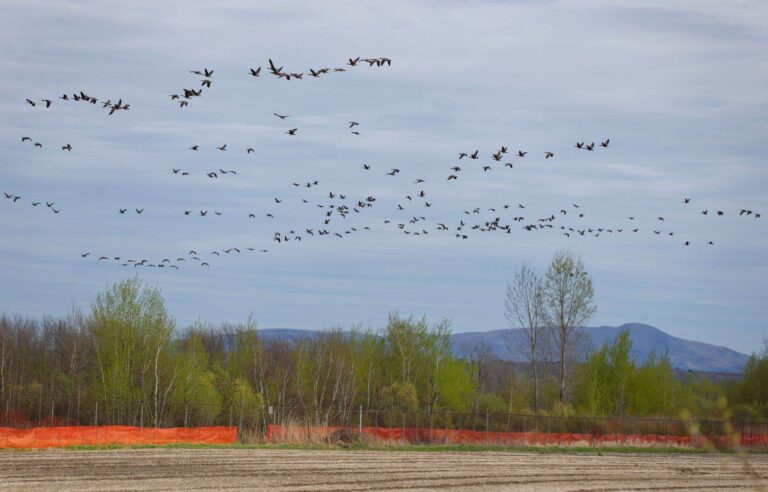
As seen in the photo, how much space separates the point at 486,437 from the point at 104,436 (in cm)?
2354

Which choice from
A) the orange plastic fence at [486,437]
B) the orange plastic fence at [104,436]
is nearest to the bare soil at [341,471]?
the orange plastic fence at [104,436]

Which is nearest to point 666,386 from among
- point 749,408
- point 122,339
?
point 749,408

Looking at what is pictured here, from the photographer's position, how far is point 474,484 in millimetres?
29828

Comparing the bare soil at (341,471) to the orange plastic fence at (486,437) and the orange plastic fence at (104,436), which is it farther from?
the orange plastic fence at (486,437)

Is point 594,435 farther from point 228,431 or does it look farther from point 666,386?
point 666,386

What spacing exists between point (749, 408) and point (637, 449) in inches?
1325

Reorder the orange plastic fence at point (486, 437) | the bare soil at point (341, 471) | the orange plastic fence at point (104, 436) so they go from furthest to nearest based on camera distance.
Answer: the orange plastic fence at point (486, 437) → the orange plastic fence at point (104, 436) → the bare soil at point (341, 471)

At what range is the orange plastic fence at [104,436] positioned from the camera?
45.0 metres

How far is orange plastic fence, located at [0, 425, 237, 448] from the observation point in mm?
44969

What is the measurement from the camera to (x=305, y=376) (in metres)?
90.2

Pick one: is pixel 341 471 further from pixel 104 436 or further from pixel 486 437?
pixel 486 437

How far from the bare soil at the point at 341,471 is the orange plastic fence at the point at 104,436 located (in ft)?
11.9

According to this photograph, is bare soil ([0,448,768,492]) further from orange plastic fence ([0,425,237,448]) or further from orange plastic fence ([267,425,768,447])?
orange plastic fence ([267,425,768,447])

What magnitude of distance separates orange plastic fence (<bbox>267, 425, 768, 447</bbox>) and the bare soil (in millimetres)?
7499
